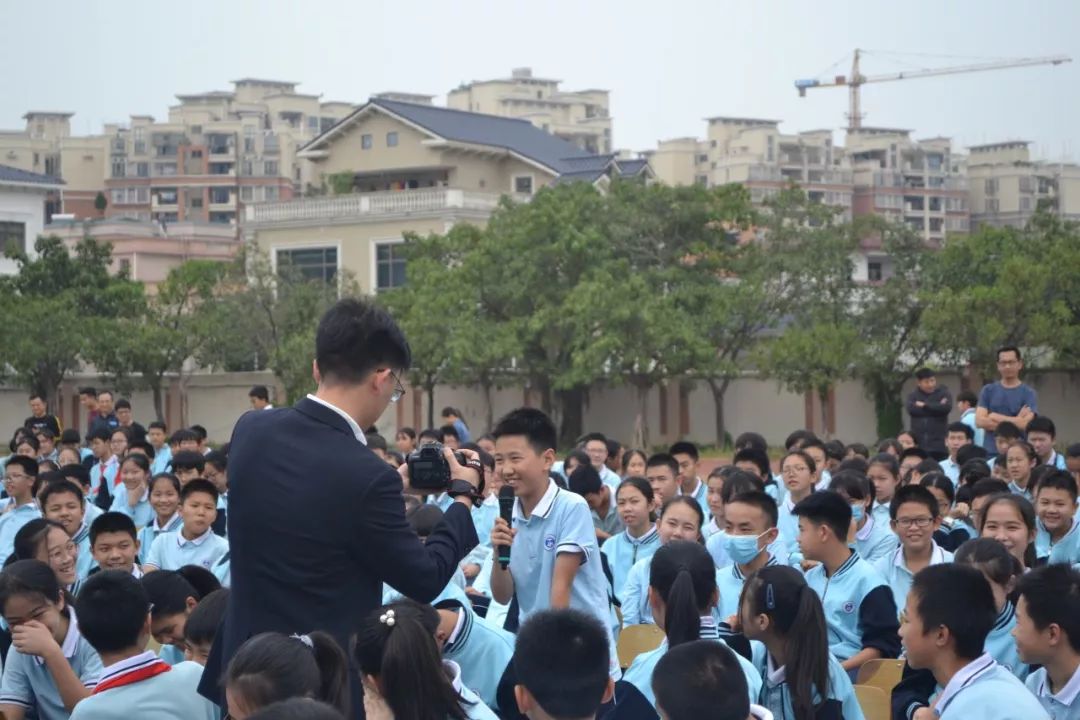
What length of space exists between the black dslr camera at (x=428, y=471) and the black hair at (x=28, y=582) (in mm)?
2181

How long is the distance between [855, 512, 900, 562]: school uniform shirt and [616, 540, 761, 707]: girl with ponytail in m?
3.09

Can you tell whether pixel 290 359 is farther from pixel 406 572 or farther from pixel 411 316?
pixel 406 572

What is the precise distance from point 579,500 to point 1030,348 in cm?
2586

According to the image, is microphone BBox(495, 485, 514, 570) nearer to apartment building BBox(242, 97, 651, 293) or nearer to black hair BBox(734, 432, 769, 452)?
black hair BBox(734, 432, 769, 452)

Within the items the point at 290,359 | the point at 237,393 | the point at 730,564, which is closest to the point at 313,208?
the point at 237,393

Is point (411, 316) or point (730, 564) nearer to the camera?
point (730, 564)

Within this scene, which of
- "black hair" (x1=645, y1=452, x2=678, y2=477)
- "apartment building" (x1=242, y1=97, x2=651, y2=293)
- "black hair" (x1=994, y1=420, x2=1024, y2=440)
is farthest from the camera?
"apartment building" (x1=242, y1=97, x2=651, y2=293)

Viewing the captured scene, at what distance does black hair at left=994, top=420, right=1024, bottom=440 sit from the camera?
1217 cm

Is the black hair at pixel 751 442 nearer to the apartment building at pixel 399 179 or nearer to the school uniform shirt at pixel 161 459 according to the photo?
the school uniform shirt at pixel 161 459

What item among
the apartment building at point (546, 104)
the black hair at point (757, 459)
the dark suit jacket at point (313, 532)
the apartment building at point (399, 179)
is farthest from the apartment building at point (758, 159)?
the dark suit jacket at point (313, 532)

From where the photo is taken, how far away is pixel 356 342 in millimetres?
4078

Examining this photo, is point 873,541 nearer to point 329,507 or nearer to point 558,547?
point 558,547

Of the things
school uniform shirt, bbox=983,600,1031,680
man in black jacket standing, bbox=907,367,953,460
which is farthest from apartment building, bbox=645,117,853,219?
school uniform shirt, bbox=983,600,1031,680

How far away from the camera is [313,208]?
4356 centimetres
